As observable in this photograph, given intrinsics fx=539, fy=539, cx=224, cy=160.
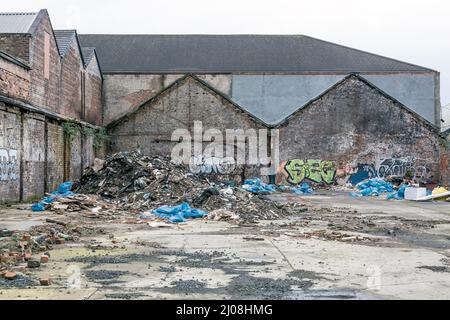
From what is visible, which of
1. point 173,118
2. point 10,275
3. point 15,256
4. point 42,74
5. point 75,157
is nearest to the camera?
point 10,275

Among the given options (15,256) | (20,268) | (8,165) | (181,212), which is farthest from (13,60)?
(20,268)

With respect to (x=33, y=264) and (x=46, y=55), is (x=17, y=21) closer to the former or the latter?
(x=46, y=55)

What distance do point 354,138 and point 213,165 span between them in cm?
825

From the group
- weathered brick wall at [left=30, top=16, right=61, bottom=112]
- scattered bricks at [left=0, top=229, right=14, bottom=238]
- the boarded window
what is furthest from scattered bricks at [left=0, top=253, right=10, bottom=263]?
the boarded window

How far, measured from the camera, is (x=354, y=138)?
1208 inches

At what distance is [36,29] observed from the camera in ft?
70.5

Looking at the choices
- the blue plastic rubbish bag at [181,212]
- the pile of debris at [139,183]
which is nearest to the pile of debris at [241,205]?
the blue plastic rubbish bag at [181,212]

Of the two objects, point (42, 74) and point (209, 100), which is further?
point (209, 100)

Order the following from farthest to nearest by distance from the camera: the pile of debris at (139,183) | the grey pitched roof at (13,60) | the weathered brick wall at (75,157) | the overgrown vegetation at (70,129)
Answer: the weathered brick wall at (75,157)
the overgrown vegetation at (70,129)
the grey pitched roof at (13,60)
the pile of debris at (139,183)

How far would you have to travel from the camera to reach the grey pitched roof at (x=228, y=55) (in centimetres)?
3975

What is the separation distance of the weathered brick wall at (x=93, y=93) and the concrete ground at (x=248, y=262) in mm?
19913

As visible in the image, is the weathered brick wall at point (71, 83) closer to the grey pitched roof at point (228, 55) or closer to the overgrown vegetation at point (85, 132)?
the overgrown vegetation at point (85, 132)
